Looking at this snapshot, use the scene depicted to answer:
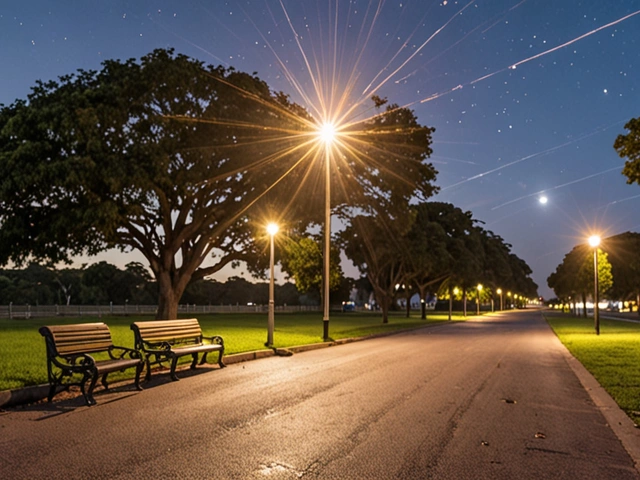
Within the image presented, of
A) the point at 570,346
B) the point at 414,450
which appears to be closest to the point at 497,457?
the point at 414,450

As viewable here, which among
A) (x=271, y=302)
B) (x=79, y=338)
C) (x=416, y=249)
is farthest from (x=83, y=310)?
(x=79, y=338)

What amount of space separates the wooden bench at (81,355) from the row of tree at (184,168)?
39.4 feet

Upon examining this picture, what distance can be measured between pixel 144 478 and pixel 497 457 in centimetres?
332

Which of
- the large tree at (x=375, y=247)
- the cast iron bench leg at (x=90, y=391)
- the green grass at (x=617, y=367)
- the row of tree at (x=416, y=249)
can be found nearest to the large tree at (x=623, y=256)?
the row of tree at (x=416, y=249)

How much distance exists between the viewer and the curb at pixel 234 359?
8.60 meters

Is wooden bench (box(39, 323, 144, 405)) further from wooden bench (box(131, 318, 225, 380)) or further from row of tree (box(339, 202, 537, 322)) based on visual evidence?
row of tree (box(339, 202, 537, 322))

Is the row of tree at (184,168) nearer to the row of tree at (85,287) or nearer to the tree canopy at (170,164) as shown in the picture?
the tree canopy at (170,164)

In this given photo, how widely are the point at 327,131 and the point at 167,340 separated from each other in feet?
42.5

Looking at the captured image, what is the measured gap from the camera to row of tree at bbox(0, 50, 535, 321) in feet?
71.9

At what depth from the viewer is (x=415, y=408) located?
858 centimetres

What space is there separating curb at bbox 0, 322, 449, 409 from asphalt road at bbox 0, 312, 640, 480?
415 millimetres

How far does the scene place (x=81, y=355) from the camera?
9203 mm

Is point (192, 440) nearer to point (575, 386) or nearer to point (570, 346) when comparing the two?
point (575, 386)

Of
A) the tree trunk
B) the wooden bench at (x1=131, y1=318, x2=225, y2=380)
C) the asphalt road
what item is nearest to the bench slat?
the asphalt road
